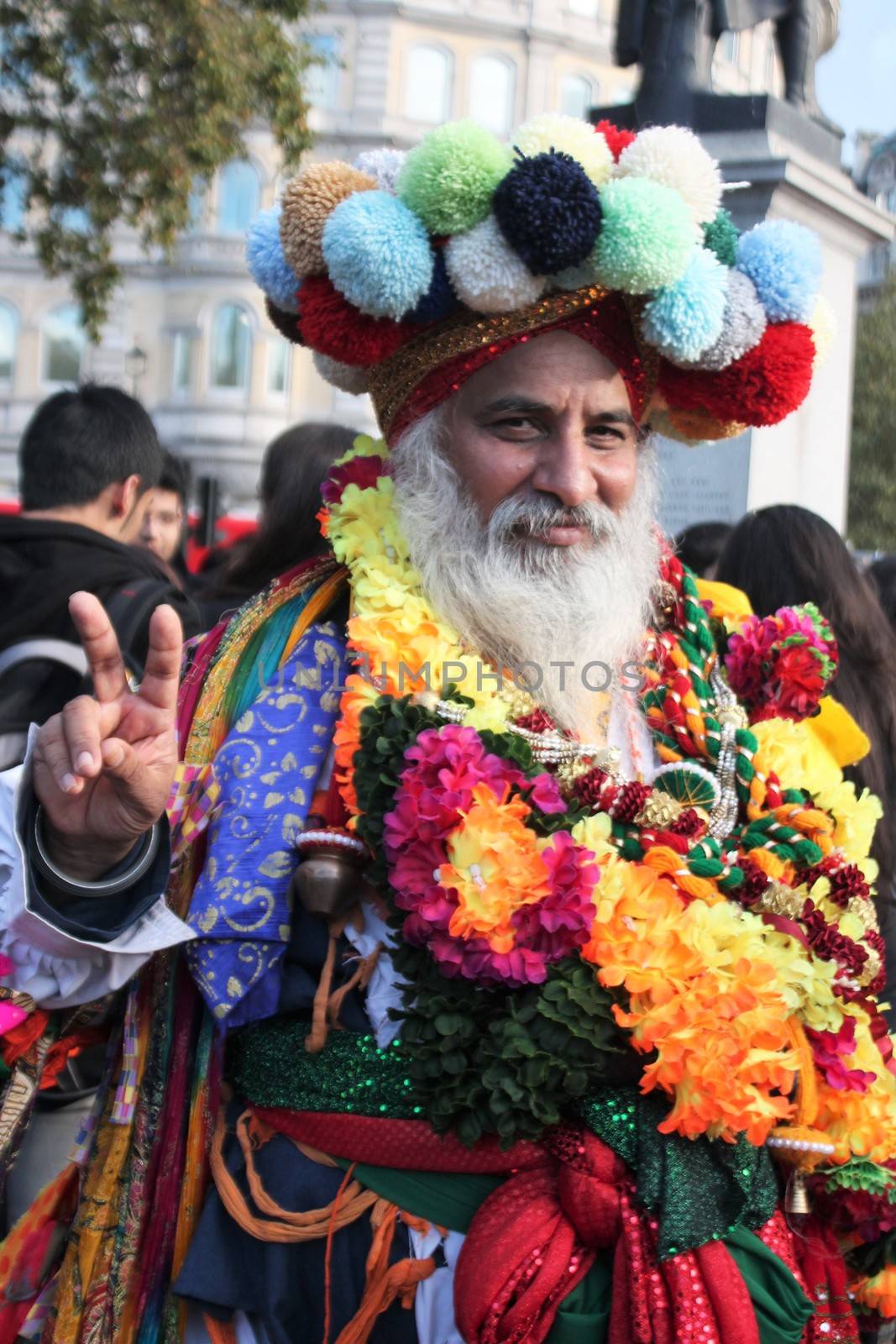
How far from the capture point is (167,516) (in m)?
5.11

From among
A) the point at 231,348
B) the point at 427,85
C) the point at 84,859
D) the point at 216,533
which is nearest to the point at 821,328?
the point at 84,859

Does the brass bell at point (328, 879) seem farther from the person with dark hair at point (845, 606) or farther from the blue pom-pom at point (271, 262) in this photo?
the person with dark hair at point (845, 606)

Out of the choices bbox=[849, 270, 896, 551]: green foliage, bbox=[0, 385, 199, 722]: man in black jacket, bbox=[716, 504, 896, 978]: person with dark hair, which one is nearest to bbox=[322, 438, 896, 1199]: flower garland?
bbox=[716, 504, 896, 978]: person with dark hair

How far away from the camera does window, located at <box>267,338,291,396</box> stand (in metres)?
32.5

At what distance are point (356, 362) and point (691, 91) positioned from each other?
4.40 metres

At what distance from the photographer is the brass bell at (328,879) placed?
192cm

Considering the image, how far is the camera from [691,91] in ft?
19.4

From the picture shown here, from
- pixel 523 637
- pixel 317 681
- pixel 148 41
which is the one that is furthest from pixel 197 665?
pixel 148 41

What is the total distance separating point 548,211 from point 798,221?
438 centimetres

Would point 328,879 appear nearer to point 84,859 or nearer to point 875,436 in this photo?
point 84,859

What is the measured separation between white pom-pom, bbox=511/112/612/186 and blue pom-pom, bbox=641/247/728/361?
0.20m

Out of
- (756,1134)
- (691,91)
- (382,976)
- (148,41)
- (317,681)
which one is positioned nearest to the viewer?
(756,1134)

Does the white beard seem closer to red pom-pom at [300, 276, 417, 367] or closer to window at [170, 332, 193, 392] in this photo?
red pom-pom at [300, 276, 417, 367]

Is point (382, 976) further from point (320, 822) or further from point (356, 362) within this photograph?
point (356, 362)
